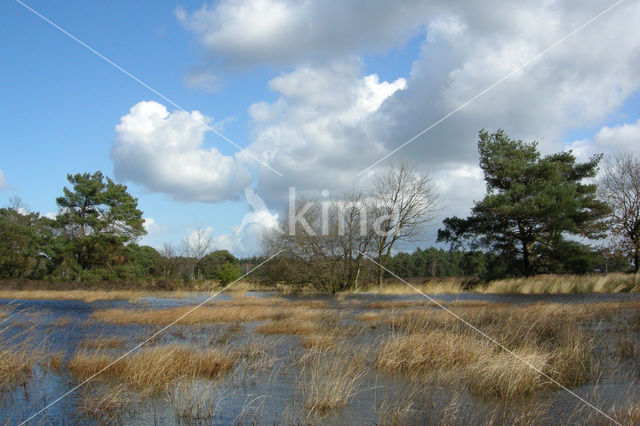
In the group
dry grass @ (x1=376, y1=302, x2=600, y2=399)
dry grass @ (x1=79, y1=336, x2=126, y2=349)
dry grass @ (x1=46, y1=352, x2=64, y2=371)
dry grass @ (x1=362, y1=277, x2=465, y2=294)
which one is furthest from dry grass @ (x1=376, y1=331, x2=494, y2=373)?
dry grass @ (x1=362, y1=277, x2=465, y2=294)

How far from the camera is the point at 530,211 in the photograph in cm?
3177

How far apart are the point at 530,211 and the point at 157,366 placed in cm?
2904

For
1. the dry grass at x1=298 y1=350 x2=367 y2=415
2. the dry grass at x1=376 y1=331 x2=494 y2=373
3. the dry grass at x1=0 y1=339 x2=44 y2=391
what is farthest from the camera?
the dry grass at x1=376 y1=331 x2=494 y2=373

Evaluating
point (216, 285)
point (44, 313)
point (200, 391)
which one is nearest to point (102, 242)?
point (216, 285)

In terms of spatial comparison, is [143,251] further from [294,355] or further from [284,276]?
[294,355]

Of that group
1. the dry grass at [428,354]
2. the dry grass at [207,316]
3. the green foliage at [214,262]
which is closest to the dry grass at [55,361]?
the dry grass at [428,354]

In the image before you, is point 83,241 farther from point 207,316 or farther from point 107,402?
point 107,402

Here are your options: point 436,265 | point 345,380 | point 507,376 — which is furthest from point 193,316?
point 436,265

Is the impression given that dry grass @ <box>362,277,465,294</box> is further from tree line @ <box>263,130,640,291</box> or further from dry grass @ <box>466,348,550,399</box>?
dry grass @ <box>466,348,550,399</box>

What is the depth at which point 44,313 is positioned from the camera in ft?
71.1

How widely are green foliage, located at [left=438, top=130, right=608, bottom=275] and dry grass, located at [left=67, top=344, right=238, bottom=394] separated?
27141 millimetres

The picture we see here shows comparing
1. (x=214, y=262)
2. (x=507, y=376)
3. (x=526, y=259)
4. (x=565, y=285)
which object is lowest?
(x=507, y=376)

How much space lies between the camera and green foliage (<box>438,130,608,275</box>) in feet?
106

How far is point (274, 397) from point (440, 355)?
13.2 ft
